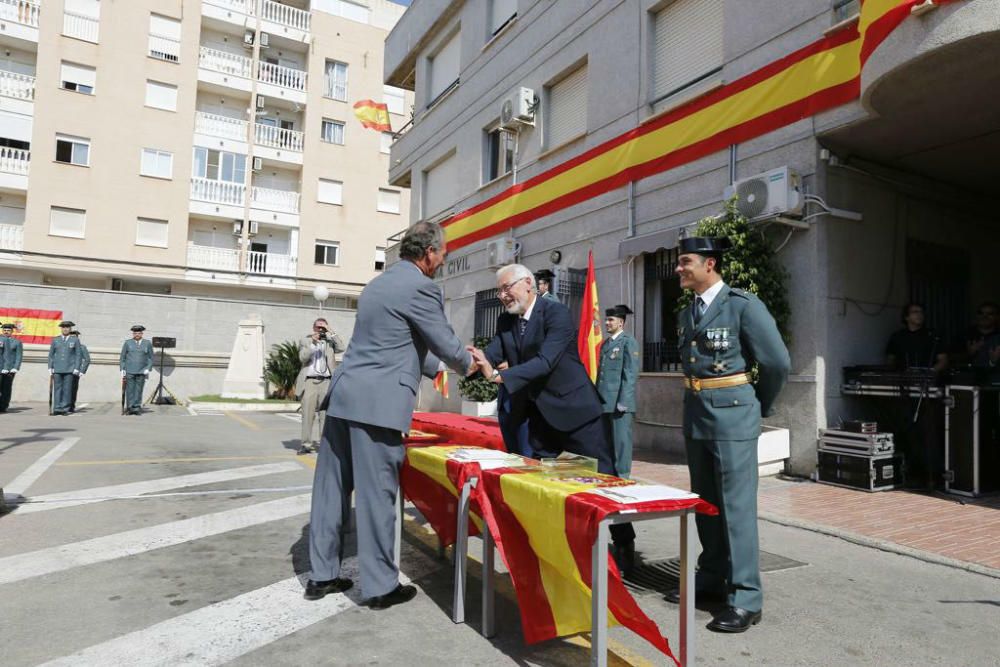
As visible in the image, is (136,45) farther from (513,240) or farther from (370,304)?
(370,304)

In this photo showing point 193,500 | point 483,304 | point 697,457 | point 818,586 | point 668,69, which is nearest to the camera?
point 697,457

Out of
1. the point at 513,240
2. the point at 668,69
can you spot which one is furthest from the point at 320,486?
the point at 513,240

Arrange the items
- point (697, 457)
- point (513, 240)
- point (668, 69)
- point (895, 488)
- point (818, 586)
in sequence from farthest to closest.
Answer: point (513, 240), point (668, 69), point (895, 488), point (818, 586), point (697, 457)

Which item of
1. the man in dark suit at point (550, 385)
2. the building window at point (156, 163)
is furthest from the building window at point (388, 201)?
the man in dark suit at point (550, 385)

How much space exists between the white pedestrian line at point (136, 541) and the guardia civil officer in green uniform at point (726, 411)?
344cm

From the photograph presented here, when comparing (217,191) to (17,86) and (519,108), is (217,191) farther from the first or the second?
(519,108)

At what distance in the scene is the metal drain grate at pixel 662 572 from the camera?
3.90m

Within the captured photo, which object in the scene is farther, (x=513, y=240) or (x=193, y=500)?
(x=513, y=240)

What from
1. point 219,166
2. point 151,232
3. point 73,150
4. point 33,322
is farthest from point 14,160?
point 33,322

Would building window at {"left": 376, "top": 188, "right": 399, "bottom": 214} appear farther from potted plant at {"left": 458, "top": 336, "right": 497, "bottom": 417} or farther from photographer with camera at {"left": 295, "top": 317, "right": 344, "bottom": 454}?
photographer with camera at {"left": 295, "top": 317, "right": 344, "bottom": 454}

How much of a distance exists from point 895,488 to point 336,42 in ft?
107

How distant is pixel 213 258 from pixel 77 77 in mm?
8881

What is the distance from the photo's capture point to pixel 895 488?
706cm

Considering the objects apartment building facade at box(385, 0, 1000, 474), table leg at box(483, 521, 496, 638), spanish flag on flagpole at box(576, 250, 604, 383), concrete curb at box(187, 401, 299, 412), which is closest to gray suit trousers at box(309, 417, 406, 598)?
table leg at box(483, 521, 496, 638)
